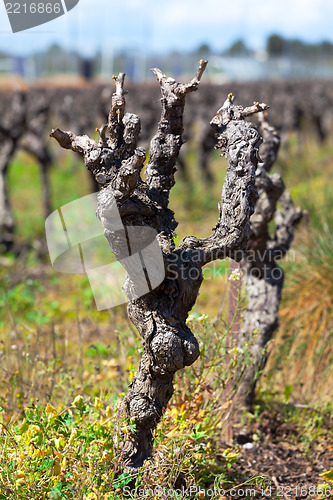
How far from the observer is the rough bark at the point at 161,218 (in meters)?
1.89

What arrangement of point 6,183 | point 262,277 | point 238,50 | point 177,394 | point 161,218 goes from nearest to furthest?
point 161,218
point 177,394
point 262,277
point 6,183
point 238,50

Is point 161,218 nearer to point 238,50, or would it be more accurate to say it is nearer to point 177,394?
point 177,394

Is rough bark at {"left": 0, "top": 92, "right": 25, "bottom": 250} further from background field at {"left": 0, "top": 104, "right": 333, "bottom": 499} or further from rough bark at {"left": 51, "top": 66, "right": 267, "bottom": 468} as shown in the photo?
rough bark at {"left": 51, "top": 66, "right": 267, "bottom": 468}

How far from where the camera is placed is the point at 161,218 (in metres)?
2.10

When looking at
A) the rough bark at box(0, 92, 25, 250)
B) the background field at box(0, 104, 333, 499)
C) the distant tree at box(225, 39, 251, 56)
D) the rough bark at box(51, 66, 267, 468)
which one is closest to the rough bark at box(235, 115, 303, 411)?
the background field at box(0, 104, 333, 499)

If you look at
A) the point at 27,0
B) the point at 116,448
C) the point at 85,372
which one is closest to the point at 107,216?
the point at 116,448

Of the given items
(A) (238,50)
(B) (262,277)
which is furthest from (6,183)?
(A) (238,50)

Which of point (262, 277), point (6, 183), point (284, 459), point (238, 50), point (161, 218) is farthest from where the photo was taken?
point (238, 50)

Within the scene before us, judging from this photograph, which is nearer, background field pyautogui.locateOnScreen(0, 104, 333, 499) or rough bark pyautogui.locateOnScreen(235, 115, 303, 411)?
background field pyautogui.locateOnScreen(0, 104, 333, 499)

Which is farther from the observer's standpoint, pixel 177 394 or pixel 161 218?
pixel 177 394

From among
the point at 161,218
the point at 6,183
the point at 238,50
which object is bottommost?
the point at 6,183

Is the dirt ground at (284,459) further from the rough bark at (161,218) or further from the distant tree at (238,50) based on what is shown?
the distant tree at (238,50)

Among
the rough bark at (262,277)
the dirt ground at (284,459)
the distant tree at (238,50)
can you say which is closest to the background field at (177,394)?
the dirt ground at (284,459)

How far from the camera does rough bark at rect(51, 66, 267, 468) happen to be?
1886 millimetres
